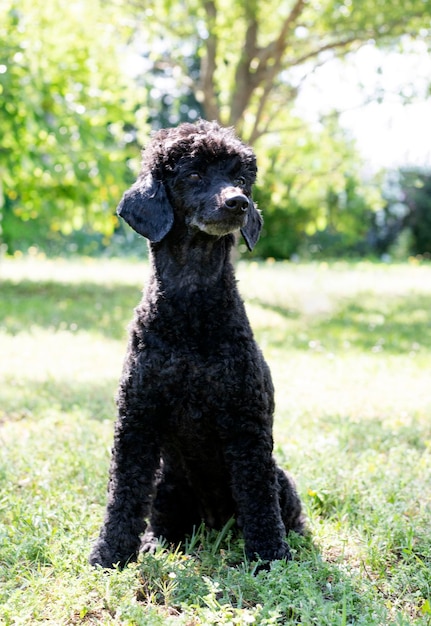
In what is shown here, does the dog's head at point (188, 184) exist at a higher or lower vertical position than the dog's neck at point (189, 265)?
higher

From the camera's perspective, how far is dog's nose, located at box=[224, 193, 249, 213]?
2.79 meters

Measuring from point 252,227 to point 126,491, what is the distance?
4.14 feet

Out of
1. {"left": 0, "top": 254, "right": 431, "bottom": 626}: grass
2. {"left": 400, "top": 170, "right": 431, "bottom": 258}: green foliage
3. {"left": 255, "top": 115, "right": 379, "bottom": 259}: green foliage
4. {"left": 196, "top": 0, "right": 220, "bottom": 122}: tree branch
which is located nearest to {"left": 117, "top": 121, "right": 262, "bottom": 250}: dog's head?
{"left": 0, "top": 254, "right": 431, "bottom": 626}: grass

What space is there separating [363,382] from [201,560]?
326cm

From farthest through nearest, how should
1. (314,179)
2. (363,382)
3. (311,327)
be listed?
(314,179), (311,327), (363,382)

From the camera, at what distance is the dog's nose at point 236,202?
2795 millimetres

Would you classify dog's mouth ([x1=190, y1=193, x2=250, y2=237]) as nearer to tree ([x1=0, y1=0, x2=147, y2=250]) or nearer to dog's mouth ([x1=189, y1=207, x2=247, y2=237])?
dog's mouth ([x1=189, y1=207, x2=247, y2=237])

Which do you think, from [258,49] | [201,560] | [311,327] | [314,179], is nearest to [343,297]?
[314,179]

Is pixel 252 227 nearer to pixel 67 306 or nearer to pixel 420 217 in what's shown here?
pixel 67 306

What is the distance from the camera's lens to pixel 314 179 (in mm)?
12289

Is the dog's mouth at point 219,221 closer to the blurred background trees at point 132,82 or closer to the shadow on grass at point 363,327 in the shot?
the shadow on grass at point 363,327

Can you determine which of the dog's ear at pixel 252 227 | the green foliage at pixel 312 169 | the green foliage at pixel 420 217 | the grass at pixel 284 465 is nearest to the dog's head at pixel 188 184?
the dog's ear at pixel 252 227

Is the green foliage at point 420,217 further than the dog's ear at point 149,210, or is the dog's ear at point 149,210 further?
the green foliage at point 420,217

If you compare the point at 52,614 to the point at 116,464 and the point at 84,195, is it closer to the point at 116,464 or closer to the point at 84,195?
the point at 116,464
